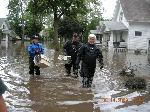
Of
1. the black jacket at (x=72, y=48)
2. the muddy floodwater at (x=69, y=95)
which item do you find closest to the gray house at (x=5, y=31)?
the black jacket at (x=72, y=48)

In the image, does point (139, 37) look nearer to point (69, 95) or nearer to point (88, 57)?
point (88, 57)

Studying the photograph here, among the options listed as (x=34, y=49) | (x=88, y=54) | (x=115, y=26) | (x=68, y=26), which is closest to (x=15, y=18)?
(x=68, y=26)

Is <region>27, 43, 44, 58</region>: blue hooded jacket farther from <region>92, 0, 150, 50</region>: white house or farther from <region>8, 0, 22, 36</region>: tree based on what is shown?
<region>8, 0, 22, 36</region>: tree

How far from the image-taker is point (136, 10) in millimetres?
48562

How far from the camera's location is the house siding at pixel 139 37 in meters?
48.3

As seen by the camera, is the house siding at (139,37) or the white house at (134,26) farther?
the house siding at (139,37)

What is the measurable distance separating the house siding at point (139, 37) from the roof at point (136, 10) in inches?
49.3

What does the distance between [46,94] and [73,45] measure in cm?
435

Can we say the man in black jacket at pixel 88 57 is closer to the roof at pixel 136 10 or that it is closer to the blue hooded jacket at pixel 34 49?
the blue hooded jacket at pixel 34 49

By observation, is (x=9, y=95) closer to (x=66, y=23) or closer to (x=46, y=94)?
(x=46, y=94)

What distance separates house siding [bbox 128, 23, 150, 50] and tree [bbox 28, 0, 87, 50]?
6651 mm

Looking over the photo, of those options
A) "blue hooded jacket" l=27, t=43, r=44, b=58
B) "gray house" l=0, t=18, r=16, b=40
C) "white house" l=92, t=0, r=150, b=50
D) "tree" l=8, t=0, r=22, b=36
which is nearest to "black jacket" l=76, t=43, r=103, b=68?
"blue hooded jacket" l=27, t=43, r=44, b=58

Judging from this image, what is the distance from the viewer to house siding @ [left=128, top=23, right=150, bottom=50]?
48.3m

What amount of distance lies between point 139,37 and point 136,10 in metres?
3.23
